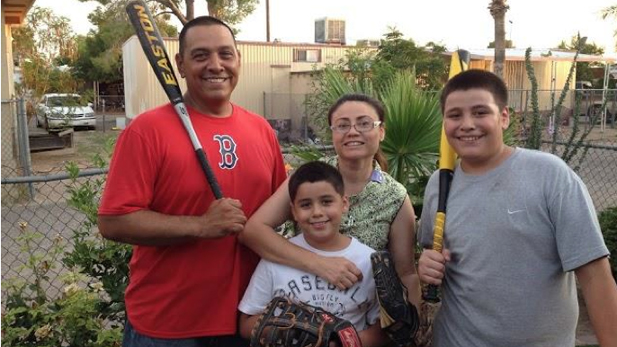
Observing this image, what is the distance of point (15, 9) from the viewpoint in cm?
1316

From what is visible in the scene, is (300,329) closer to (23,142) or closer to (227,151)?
(227,151)

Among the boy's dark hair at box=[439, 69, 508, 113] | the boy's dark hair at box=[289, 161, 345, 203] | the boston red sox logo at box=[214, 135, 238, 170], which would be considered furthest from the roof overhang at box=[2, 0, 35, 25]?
the boy's dark hair at box=[439, 69, 508, 113]

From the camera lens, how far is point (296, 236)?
257 centimetres

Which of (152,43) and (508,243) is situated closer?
(508,243)

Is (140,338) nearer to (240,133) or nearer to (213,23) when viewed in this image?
(240,133)

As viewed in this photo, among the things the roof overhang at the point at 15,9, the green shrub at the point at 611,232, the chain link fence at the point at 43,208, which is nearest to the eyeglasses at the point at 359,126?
the chain link fence at the point at 43,208

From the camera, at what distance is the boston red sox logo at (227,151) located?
2461 mm

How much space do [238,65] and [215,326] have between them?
1133 millimetres

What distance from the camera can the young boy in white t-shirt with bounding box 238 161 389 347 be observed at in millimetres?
2348

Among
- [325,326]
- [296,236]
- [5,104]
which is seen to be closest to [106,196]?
[296,236]

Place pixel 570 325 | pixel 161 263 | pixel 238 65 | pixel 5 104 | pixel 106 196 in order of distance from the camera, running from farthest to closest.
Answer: pixel 5 104 → pixel 238 65 → pixel 161 263 → pixel 106 196 → pixel 570 325

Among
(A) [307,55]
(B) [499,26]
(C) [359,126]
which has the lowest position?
(C) [359,126]

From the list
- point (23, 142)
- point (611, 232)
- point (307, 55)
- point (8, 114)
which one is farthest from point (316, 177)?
point (307, 55)

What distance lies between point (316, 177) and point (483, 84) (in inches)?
29.0
